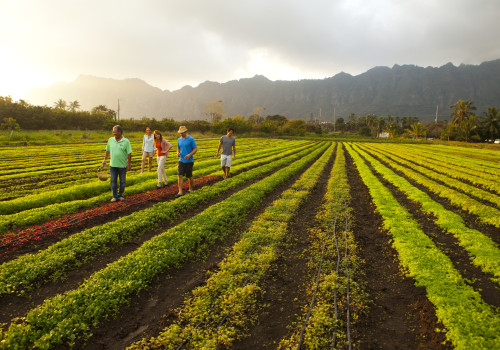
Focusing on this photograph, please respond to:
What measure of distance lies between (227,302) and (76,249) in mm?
4560

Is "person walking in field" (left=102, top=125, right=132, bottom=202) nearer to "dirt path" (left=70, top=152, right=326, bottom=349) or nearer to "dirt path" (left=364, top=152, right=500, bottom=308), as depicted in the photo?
"dirt path" (left=70, top=152, right=326, bottom=349)

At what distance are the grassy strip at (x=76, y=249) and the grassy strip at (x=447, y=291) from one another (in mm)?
8054

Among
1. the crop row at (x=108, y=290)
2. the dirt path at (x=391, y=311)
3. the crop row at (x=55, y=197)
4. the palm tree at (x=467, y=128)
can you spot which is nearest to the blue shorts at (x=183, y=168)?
the crop row at (x=55, y=197)

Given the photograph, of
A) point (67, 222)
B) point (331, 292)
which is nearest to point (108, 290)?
point (331, 292)

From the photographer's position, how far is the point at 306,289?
586 centimetres

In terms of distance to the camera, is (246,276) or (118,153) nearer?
(246,276)

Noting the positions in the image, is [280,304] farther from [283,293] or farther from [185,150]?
[185,150]

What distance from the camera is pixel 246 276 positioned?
6195 mm

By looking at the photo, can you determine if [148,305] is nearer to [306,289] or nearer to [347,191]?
[306,289]

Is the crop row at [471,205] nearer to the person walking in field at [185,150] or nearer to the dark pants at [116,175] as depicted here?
the person walking in field at [185,150]

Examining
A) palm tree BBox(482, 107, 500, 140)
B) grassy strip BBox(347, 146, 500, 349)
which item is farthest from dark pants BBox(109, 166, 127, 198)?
palm tree BBox(482, 107, 500, 140)

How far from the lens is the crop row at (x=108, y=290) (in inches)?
162

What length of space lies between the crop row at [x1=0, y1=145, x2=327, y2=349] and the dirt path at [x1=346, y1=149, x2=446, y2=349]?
4526 mm

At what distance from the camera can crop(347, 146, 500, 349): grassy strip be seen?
4.34m
